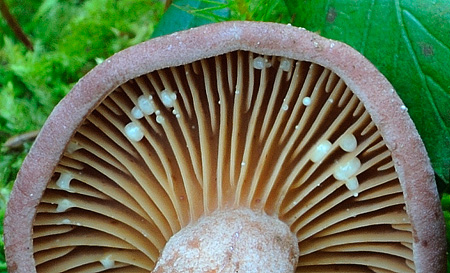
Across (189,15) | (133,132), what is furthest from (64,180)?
(189,15)

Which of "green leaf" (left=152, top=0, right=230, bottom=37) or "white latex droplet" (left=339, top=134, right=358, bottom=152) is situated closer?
"white latex droplet" (left=339, top=134, right=358, bottom=152)

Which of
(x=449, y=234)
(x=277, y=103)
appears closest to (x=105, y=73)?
(x=277, y=103)

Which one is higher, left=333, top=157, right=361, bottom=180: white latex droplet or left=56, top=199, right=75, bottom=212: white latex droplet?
left=333, top=157, right=361, bottom=180: white latex droplet

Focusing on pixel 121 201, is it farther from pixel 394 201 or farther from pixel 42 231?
pixel 394 201

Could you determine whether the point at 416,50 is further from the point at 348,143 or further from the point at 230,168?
the point at 230,168

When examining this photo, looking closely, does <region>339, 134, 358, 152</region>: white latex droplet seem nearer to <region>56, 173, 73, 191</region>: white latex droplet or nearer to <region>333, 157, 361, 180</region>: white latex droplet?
<region>333, 157, 361, 180</region>: white latex droplet

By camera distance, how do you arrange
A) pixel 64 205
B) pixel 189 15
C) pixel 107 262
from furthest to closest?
1. pixel 189 15
2. pixel 107 262
3. pixel 64 205

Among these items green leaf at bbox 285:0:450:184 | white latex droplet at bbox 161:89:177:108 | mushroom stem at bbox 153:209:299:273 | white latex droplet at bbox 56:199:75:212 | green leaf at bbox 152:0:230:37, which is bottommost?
mushroom stem at bbox 153:209:299:273

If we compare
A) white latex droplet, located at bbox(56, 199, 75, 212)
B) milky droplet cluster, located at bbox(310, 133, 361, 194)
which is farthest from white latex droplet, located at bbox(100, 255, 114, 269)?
milky droplet cluster, located at bbox(310, 133, 361, 194)
